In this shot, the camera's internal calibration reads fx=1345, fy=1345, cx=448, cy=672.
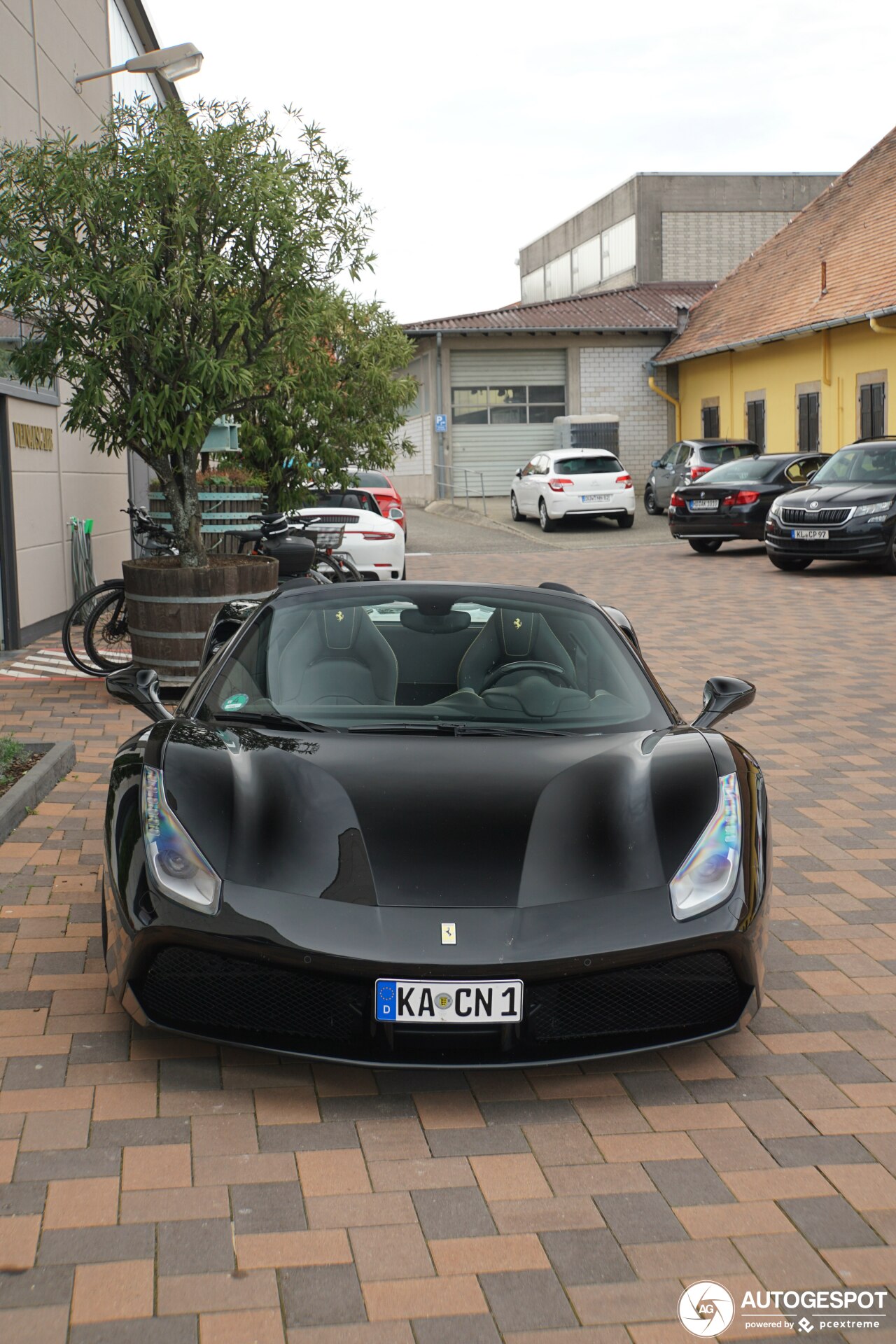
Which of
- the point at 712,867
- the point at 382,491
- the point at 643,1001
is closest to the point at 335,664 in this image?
the point at 712,867

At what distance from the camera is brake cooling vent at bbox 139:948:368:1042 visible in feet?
10.1

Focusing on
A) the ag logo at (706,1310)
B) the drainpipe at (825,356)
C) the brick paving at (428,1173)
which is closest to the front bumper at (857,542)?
the drainpipe at (825,356)

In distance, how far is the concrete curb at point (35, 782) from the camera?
17.9 feet

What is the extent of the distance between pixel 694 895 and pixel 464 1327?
1.21 m

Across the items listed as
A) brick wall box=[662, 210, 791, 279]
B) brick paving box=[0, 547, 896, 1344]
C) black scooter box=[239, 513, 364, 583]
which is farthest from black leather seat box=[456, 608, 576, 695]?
brick wall box=[662, 210, 791, 279]

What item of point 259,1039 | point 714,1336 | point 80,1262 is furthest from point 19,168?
point 714,1336

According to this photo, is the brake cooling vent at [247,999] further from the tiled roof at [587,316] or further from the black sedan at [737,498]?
the tiled roof at [587,316]

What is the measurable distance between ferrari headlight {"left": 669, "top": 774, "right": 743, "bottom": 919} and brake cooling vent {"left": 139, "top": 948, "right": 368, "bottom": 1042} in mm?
785

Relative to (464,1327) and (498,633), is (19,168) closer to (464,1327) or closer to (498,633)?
(498,633)

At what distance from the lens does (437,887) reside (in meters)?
3.14

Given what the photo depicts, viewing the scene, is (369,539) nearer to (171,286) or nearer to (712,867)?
(171,286)

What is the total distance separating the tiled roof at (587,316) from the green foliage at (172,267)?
26.5 meters

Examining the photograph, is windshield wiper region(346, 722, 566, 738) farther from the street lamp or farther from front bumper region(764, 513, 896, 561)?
front bumper region(764, 513, 896, 561)

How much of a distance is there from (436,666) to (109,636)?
580cm
